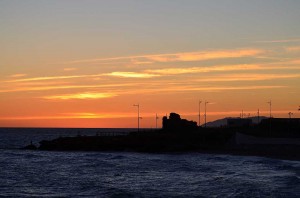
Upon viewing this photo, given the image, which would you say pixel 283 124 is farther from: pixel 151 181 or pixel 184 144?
pixel 151 181

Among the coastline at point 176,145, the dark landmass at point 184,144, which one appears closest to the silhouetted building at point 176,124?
the dark landmass at point 184,144

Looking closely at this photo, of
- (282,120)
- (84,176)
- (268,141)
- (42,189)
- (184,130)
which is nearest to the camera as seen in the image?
(42,189)

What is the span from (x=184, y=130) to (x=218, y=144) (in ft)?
63.4

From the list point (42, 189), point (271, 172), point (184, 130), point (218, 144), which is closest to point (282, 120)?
point (184, 130)

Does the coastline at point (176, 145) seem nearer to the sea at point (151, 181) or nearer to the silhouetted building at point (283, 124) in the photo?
the silhouetted building at point (283, 124)

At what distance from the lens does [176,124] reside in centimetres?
11638

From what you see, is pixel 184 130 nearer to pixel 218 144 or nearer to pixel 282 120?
pixel 218 144

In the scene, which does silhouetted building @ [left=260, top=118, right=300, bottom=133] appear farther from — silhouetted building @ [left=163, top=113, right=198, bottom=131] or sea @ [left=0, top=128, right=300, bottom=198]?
sea @ [left=0, top=128, right=300, bottom=198]

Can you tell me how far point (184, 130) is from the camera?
115 m

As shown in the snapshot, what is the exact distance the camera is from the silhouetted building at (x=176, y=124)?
381 ft

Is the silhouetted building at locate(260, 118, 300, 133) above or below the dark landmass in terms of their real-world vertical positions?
above

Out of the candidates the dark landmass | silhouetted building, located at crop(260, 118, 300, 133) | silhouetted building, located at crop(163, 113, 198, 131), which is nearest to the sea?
the dark landmass

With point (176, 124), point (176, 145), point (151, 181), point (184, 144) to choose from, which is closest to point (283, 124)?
point (176, 124)

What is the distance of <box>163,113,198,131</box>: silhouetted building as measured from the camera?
11612cm
